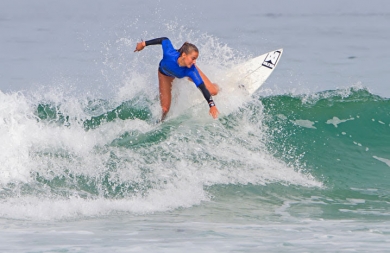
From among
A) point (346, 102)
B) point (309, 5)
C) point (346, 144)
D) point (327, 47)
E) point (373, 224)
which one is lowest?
point (373, 224)

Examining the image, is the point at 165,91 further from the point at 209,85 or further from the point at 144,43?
the point at 144,43

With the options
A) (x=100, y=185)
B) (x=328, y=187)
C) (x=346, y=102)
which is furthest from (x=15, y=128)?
(x=346, y=102)

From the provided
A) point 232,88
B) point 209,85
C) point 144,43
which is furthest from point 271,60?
point 144,43

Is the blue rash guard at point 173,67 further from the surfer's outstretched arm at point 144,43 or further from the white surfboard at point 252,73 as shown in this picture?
the white surfboard at point 252,73

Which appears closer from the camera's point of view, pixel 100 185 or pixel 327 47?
pixel 100 185

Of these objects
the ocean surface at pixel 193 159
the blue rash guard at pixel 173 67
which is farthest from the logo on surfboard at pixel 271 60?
the blue rash guard at pixel 173 67

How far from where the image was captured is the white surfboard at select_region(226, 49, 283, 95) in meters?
10.5

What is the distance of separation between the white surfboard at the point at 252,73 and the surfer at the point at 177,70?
0.57 m

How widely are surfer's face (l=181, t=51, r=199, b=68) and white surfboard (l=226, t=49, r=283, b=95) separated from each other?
163cm

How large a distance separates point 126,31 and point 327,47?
5548 mm

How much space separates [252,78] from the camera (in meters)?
10.6

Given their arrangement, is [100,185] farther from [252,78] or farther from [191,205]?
[252,78]

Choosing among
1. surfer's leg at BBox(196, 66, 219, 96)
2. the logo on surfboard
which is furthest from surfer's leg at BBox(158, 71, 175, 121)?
the logo on surfboard

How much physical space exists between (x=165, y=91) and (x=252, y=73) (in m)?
1.50
